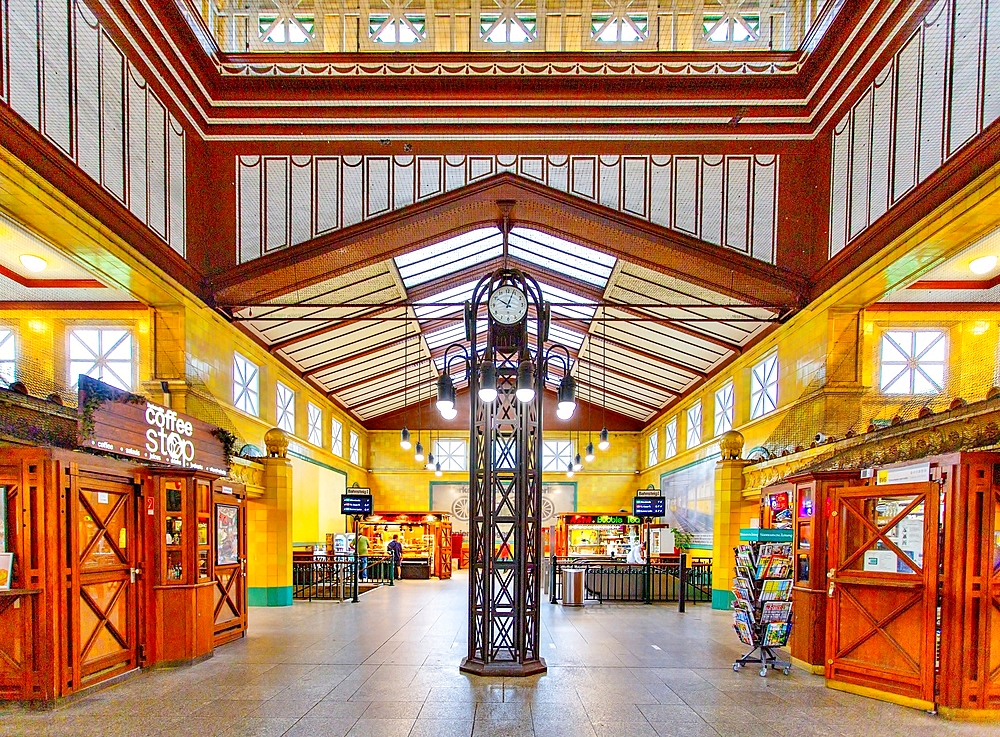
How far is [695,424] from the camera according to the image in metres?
20.2

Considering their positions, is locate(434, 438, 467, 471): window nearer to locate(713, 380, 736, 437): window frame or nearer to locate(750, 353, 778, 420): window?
locate(713, 380, 736, 437): window frame

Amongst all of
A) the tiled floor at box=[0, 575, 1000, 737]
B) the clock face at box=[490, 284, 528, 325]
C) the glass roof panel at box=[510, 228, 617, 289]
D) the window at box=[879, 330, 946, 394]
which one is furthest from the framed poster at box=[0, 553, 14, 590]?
the window at box=[879, 330, 946, 394]

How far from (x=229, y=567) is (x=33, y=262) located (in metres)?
5.69

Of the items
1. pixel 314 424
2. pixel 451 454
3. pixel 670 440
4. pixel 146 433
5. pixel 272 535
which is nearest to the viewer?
pixel 146 433

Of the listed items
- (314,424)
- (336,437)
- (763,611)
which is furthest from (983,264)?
(336,437)

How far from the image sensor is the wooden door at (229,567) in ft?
31.3

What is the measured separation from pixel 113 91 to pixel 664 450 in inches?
790

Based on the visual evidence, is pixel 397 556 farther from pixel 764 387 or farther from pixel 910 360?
pixel 910 360

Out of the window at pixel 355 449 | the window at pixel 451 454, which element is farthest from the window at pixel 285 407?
the window at pixel 451 454

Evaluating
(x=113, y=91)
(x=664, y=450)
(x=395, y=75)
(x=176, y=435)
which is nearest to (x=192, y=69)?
(x=113, y=91)

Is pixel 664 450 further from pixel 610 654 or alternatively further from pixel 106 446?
pixel 106 446

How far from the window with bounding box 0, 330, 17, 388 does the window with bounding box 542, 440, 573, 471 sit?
21.7 meters

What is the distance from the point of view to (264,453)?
51.6ft

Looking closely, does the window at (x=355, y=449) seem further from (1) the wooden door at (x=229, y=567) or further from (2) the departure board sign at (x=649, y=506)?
(1) the wooden door at (x=229, y=567)
